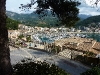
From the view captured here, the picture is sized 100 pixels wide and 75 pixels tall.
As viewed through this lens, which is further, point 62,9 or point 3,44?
point 62,9

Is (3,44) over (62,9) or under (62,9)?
under

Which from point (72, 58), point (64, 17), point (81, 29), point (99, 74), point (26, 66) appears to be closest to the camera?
point (26, 66)

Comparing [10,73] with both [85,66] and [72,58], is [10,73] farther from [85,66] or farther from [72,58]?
[72,58]

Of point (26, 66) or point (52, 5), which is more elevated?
point (52, 5)

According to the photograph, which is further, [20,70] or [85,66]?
[85,66]

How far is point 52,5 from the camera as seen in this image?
8.52m

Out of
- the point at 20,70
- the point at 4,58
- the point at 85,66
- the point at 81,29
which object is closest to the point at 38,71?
the point at 20,70

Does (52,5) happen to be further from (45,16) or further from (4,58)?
(4,58)

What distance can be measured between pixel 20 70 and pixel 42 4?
2.66m

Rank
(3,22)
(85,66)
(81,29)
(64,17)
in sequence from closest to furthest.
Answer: (3,22) → (64,17) → (85,66) → (81,29)

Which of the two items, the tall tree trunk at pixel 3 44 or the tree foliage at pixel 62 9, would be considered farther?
the tree foliage at pixel 62 9

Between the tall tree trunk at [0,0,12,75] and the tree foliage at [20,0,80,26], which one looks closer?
the tall tree trunk at [0,0,12,75]

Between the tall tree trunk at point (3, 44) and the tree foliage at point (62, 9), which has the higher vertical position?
the tree foliage at point (62, 9)

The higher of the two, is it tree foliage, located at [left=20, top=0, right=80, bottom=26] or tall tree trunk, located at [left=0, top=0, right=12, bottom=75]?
tree foliage, located at [left=20, top=0, right=80, bottom=26]
